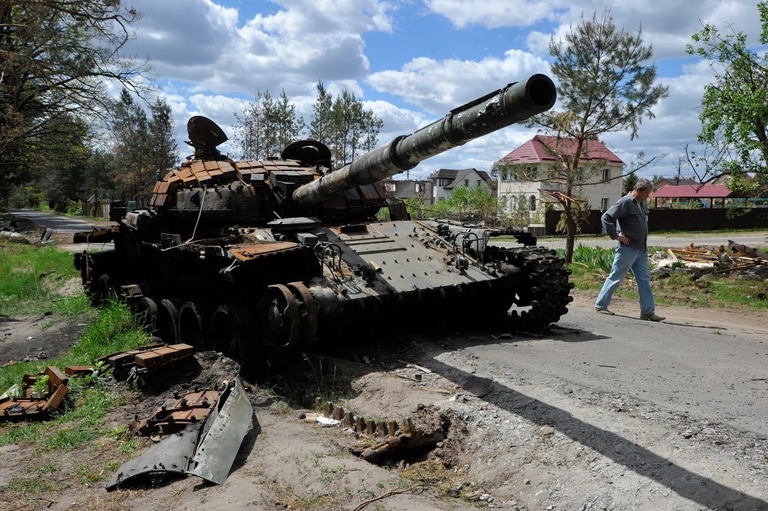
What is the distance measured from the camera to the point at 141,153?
147ft

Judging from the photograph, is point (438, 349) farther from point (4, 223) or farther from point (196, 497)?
point (4, 223)

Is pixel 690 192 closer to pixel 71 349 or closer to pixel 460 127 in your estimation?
pixel 71 349

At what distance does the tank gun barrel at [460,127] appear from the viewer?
4.46 metres

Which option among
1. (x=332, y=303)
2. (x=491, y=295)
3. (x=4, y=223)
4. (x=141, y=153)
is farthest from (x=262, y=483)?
(x=141, y=153)

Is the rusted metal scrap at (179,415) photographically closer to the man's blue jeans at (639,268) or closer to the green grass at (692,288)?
the man's blue jeans at (639,268)

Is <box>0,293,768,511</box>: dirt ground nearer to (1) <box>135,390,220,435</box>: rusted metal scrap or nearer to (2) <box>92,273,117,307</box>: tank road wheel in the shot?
(1) <box>135,390,220,435</box>: rusted metal scrap

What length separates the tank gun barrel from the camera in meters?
4.46

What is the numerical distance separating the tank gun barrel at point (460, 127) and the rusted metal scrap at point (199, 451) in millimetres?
2414

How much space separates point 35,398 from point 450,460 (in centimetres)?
463

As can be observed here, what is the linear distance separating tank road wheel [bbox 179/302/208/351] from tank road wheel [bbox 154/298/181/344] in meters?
0.15

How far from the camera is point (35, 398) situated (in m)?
7.14

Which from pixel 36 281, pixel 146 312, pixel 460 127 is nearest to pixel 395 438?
pixel 460 127

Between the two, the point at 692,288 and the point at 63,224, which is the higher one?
the point at 63,224

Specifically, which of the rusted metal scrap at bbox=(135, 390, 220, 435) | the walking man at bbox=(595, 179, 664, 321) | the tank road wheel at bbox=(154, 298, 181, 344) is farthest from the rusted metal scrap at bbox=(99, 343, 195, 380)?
the walking man at bbox=(595, 179, 664, 321)
